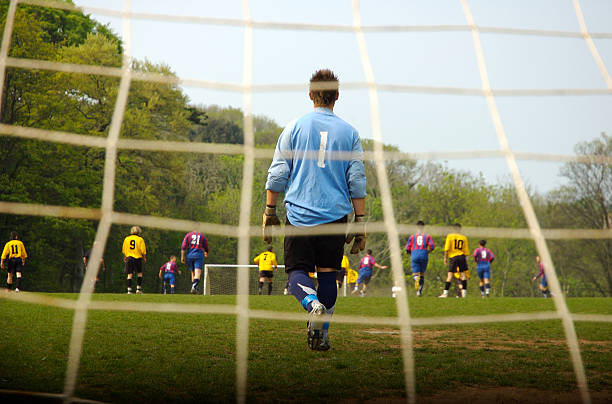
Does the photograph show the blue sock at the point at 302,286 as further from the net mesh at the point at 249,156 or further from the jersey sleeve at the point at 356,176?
the jersey sleeve at the point at 356,176

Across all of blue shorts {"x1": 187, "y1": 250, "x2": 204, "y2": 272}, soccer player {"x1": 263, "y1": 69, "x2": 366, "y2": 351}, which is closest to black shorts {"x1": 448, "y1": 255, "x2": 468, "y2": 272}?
blue shorts {"x1": 187, "y1": 250, "x2": 204, "y2": 272}

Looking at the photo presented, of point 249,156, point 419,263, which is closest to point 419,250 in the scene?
point 419,263

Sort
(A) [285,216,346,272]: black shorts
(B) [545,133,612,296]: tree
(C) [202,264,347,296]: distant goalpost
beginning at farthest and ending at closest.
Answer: (C) [202,264,347,296]: distant goalpost
(B) [545,133,612,296]: tree
(A) [285,216,346,272]: black shorts

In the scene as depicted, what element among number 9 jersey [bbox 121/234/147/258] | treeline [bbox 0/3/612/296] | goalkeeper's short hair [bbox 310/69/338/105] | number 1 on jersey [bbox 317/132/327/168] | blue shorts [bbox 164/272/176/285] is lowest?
blue shorts [bbox 164/272/176/285]

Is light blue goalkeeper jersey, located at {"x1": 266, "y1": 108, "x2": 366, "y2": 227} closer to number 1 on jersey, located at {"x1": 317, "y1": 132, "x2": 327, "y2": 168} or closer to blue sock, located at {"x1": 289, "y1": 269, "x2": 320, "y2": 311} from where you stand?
number 1 on jersey, located at {"x1": 317, "y1": 132, "x2": 327, "y2": 168}

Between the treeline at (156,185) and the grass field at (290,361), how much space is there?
604 cm

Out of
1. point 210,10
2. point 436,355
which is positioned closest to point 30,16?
point 210,10

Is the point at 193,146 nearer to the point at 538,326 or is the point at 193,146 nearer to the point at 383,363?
the point at 383,363

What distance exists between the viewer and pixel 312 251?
4371 mm

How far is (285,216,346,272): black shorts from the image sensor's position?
4.34 meters

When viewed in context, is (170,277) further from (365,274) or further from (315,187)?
(315,187)

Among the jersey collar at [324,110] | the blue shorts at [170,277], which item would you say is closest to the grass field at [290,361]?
the jersey collar at [324,110]

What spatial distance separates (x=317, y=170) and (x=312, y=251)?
0.52m

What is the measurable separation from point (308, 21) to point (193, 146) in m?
1.38
